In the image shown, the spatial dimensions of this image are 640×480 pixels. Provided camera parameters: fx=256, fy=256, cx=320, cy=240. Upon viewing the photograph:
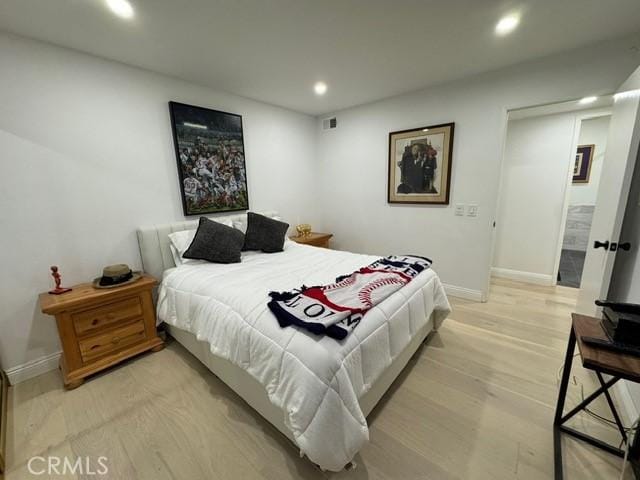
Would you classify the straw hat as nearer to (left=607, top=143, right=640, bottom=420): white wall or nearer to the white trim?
the white trim

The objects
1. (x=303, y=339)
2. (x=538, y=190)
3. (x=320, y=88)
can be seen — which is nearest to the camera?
(x=303, y=339)

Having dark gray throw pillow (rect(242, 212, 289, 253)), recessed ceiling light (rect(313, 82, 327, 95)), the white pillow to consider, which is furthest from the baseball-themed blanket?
recessed ceiling light (rect(313, 82, 327, 95))

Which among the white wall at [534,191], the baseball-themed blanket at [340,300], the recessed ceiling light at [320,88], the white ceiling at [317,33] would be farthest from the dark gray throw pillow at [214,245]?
the white wall at [534,191]

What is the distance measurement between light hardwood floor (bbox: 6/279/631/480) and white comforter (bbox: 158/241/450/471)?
37 centimetres

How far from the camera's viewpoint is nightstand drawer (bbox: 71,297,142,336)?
6.14 feet

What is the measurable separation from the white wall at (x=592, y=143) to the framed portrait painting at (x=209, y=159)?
18.5 ft

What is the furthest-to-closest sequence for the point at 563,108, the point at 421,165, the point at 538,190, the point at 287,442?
the point at 538,190
the point at 421,165
the point at 563,108
the point at 287,442

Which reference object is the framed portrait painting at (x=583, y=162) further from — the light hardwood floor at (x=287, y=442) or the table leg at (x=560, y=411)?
the table leg at (x=560, y=411)

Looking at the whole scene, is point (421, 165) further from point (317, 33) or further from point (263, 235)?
point (263, 235)

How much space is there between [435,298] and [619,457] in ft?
3.95

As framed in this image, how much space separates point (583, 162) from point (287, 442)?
6714mm

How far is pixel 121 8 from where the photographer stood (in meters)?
1.61

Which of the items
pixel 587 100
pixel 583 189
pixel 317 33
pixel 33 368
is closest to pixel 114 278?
pixel 33 368

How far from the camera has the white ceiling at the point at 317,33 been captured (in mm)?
1643
